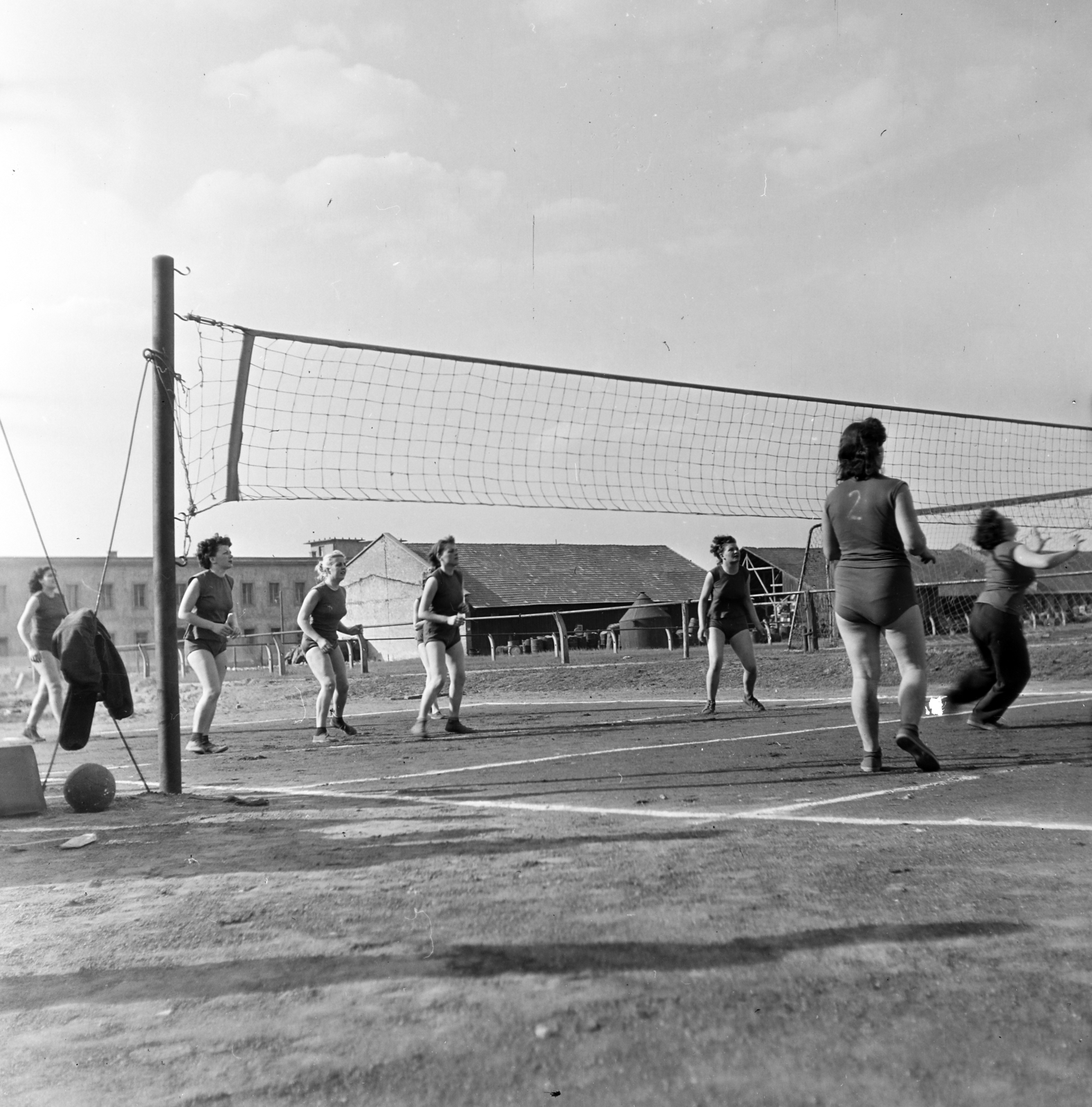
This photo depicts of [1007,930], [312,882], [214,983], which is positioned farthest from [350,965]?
[1007,930]

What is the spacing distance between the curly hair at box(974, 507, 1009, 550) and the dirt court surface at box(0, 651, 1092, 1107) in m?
1.78

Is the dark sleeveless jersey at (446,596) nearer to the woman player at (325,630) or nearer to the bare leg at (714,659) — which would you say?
the woman player at (325,630)

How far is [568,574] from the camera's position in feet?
198

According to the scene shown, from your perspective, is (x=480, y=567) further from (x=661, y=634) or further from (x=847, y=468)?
(x=847, y=468)

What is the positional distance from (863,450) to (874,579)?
738 mm

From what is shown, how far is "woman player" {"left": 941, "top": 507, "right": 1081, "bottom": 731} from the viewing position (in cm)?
785

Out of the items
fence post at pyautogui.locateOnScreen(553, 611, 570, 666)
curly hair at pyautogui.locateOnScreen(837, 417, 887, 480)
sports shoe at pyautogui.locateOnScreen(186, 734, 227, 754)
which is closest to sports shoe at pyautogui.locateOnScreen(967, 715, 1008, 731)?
curly hair at pyautogui.locateOnScreen(837, 417, 887, 480)

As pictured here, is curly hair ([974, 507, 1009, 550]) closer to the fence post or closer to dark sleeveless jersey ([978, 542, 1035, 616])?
dark sleeveless jersey ([978, 542, 1035, 616])

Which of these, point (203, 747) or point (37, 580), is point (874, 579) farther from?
point (37, 580)

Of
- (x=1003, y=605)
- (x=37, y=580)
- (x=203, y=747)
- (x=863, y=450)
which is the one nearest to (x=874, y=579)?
(x=863, y=450)

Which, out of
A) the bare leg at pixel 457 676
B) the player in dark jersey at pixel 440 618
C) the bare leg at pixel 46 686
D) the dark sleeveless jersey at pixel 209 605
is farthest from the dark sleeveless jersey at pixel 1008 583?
the bare leg at pixel 46 686

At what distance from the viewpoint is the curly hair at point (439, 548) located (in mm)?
10672

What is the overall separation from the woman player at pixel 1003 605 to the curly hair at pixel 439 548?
4.51 meters

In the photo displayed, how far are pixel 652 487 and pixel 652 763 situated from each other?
4055 mm
